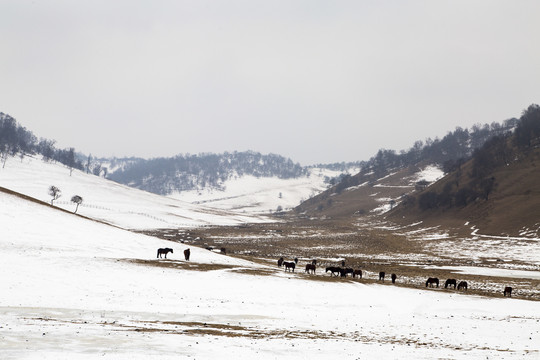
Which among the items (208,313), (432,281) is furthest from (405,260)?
(208,313)

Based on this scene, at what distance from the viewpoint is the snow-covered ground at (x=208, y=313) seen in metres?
17.3

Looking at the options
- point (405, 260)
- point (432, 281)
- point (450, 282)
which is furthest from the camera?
point (405, 260)

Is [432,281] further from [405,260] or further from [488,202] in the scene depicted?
[488,202]

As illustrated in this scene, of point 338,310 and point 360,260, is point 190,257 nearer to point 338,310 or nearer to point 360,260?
point 338,310

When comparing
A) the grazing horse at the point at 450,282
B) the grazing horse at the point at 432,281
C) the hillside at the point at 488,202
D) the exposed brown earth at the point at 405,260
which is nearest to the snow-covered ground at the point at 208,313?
the grazing horse at the point at 450,282

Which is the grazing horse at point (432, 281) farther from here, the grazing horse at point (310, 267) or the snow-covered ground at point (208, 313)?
the grazing horse at point (310, 267)

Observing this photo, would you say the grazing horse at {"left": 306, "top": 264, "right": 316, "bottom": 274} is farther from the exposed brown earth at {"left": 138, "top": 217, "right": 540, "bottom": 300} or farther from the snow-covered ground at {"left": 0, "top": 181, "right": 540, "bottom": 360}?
the snow-covered ground at {"left": 0, "top": 181, "right": 540, "bottom": 360}

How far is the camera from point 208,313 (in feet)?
84.8

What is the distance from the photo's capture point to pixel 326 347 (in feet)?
60.6

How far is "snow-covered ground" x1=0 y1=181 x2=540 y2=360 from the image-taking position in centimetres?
1733

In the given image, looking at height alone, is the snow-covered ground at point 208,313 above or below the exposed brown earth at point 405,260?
below

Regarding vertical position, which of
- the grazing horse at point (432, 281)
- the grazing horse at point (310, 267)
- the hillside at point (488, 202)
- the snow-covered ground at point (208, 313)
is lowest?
the snow-covered ground at point (208, 313)

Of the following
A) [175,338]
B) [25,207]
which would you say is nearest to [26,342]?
[175,338]

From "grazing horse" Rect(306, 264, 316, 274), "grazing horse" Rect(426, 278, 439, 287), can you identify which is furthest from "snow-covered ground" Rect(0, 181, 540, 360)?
"grazing horse" Rect(306, 264, 316, 274)
